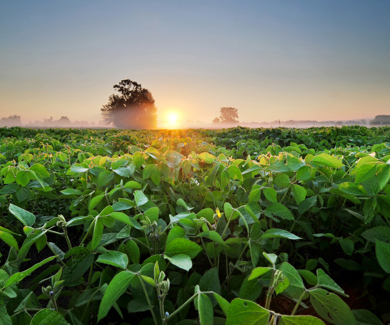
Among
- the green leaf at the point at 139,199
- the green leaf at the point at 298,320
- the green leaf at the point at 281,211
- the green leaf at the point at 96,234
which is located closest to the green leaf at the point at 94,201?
the green leaf at the point at 139,199

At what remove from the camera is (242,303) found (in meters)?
0.65

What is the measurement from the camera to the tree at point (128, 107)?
217 feet

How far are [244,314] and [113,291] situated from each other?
0.36 meters

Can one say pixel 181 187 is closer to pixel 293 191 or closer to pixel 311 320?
pixel 293 191

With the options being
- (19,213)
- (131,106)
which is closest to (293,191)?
(19,213)

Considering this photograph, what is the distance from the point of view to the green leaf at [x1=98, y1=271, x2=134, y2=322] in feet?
2.38

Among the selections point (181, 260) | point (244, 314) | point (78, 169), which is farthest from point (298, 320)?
point (78, 169)

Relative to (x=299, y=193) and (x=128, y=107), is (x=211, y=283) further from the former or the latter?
(x=128, y=107)

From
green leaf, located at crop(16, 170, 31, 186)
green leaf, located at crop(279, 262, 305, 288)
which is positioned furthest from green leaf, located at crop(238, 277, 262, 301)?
green leaf, located at crop(16, 170, 31, 186)

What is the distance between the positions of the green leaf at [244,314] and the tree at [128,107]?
6748 cm

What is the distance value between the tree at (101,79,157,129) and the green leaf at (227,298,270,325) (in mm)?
67480

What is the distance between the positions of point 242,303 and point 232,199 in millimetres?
1103

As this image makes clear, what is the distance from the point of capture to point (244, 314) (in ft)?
2.14

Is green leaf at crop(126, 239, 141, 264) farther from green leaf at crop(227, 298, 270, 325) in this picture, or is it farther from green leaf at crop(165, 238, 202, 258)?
green leaf at crop(227, 298, 270, 325)
